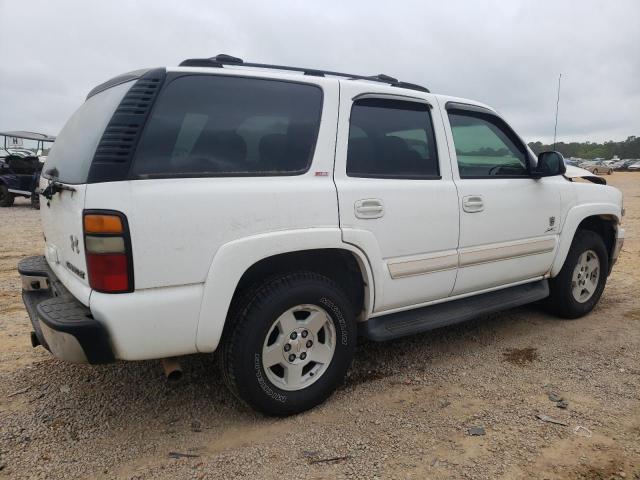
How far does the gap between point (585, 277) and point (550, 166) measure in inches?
49.8

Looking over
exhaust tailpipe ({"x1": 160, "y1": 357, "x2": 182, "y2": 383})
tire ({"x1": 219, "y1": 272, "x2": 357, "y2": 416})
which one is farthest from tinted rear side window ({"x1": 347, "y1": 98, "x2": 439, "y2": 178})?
exhaust tailpipe ({"x1": 160, "y1": 357, "x2": 182, "y2": 383})

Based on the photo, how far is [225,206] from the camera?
2.43m

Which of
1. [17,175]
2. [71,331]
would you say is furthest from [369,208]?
[17,175]

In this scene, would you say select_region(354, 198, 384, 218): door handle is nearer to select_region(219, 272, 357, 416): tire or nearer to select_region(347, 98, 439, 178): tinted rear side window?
select_region(347, 98, 439, 178): tinted rear side window

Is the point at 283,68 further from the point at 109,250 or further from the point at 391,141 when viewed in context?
the point at 109,250

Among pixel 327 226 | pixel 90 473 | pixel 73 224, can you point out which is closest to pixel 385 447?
pixel 327 226

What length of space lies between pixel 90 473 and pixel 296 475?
96cm

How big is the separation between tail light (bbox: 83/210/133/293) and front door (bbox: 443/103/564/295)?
2115 millimetres

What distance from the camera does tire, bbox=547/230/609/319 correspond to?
4316 millimetres

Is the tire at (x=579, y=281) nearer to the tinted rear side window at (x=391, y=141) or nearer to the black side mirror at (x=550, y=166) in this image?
the black side mirror at (x=550, y=166)

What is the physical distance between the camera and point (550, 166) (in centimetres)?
388

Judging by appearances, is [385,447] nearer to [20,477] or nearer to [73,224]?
[20,477]

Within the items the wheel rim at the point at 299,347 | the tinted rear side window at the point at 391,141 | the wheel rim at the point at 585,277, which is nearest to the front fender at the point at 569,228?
the wheel rim at the point at 585,277

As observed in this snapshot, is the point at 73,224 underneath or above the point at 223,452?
above
